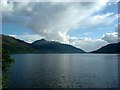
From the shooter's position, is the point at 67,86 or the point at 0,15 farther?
the point at 67,86

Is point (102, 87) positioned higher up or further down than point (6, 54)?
further down

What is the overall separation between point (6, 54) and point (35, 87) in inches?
1143

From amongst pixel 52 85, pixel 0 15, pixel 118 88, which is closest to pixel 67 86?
pixel 52 85

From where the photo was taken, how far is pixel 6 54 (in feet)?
78.8

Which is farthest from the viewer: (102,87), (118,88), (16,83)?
(16,83)

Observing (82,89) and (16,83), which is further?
(16,83)

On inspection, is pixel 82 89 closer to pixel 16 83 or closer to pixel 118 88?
pixel 118 88

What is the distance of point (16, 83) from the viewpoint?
55.9 meters

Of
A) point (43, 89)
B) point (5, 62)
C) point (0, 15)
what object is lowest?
point (43, 89)

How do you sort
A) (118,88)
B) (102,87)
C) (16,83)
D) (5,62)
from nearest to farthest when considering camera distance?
(5,62)
(118,88)
(102,87)
(16,83)

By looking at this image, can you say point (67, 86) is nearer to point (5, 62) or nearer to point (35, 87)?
point (35, 87)

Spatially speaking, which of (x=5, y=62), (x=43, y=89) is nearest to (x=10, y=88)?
(x=43, y=89)

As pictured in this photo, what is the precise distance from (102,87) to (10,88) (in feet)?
72.0

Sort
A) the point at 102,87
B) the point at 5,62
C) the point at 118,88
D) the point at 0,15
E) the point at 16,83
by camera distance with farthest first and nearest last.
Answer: the point at 16,83
the point at 102,87
the point at 118,88
the point at 5,62
the point at 0,15
